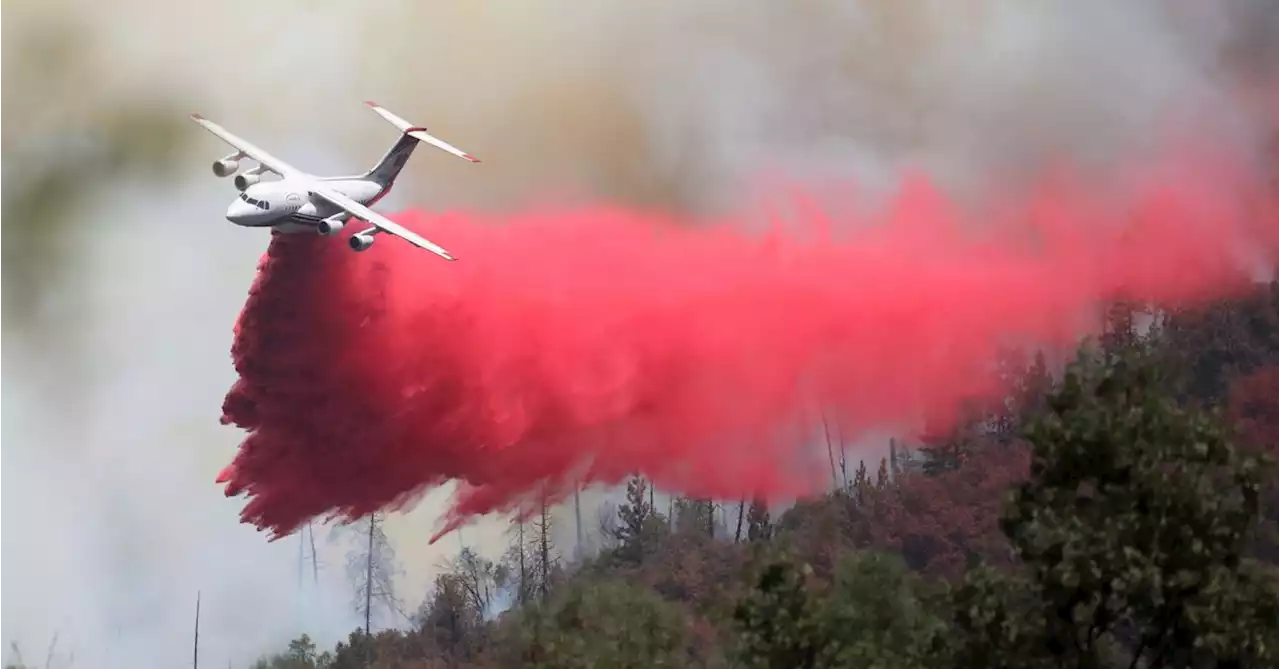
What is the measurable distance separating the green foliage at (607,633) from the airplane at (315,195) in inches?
221

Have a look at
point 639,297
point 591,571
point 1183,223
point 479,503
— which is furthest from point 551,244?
point 1183,223

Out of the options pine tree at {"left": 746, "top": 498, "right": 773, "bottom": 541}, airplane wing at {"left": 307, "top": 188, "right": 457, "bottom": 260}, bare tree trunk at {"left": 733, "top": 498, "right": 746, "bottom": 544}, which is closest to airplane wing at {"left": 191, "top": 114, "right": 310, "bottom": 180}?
airplane wing at {"left": 307, "top": 188, "right": 457, "bottom": 260}

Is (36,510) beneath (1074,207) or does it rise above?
beneath

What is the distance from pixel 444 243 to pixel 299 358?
352 centimetres

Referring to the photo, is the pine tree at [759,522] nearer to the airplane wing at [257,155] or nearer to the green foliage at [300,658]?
the green foliage at [300,658]

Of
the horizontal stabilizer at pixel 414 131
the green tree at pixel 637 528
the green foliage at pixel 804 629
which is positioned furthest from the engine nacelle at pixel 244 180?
the green tree at pixel 637 528

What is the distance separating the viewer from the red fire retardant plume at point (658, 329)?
917 inches

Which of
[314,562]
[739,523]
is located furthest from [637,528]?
[314,562]

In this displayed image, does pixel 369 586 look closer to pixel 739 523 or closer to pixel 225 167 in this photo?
pixel 739 523

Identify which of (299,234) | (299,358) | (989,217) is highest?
(989,217)

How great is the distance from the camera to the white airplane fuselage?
68.1ft

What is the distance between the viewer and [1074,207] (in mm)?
30125

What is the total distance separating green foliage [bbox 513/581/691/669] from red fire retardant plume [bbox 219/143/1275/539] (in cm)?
349

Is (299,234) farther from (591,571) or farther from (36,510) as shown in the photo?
(591,571)
